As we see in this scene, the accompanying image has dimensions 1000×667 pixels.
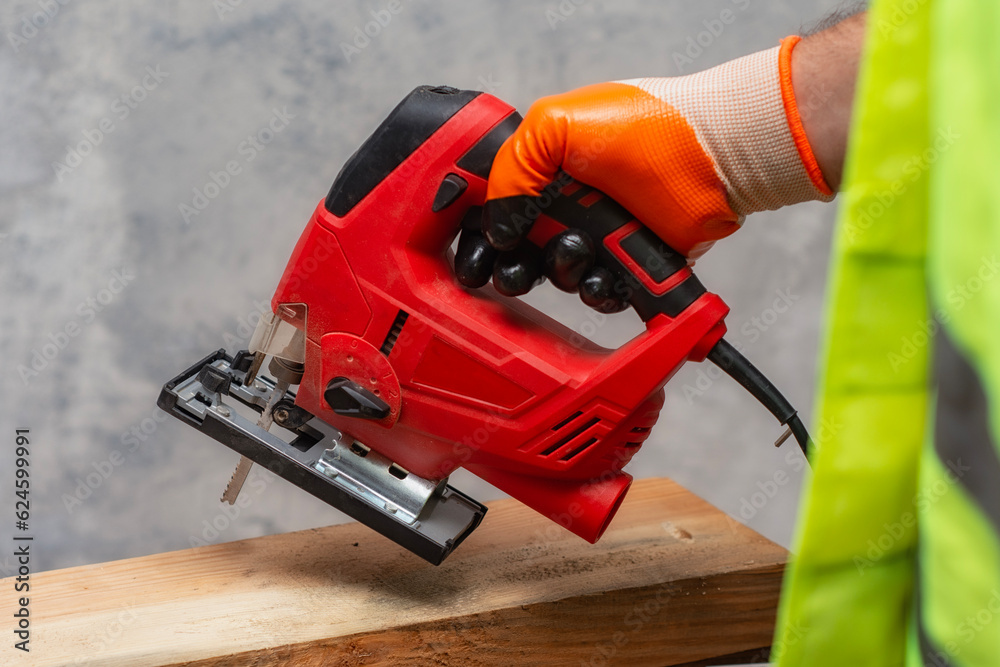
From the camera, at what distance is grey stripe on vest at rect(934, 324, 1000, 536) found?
34cm

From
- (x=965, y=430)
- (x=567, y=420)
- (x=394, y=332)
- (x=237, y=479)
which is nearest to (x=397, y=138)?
(x=394, y=332)

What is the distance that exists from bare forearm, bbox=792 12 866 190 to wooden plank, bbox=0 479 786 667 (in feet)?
2.32

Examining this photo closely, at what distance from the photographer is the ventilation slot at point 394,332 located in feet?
3.84

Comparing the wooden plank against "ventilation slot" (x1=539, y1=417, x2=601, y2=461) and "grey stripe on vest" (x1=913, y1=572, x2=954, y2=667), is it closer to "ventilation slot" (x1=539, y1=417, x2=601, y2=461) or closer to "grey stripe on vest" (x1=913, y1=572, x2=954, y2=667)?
"ventilation slot" (x1=539, y1=417, x2=601, y2=461)

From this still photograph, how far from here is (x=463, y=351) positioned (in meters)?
1.16

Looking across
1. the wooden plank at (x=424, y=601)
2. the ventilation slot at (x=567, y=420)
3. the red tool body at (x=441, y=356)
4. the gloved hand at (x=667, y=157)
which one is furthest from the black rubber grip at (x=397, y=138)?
the wooden plank at (x=424, y=601)

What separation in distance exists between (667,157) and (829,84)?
202mm

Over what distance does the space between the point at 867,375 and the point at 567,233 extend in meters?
0.73

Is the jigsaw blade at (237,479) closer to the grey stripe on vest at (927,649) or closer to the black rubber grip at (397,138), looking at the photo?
the black rubber grip at (397,138)

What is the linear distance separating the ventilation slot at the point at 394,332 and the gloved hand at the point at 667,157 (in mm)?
168

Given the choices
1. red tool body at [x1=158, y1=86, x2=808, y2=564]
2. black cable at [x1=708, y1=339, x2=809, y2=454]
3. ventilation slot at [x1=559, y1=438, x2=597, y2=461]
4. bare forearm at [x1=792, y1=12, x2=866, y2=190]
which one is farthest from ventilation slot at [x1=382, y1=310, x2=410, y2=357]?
bare forearm at [x1=792, y1=12, x2=866, y2=190]

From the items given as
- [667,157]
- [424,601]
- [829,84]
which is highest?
[829,84]

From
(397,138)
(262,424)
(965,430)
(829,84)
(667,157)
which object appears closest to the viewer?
(965,430)

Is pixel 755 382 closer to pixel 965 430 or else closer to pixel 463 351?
pixel 463 351
